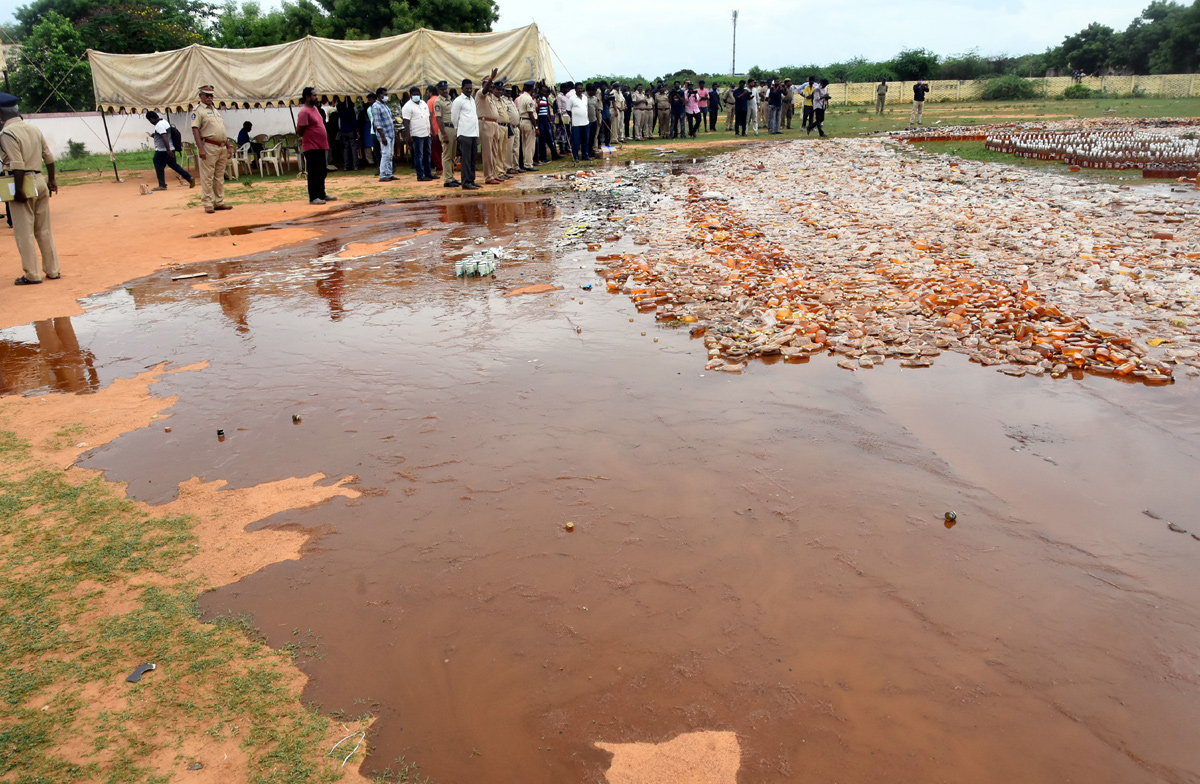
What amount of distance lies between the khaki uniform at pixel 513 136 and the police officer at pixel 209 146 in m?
6.05

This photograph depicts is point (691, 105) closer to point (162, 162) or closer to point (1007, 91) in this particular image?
point (162, 162)

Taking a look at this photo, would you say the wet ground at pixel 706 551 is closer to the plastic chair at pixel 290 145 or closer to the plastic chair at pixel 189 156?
the plastic chair at pixel 290 145

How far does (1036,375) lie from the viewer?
5340 millimetres

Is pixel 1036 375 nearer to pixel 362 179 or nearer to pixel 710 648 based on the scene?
pixel 710 648

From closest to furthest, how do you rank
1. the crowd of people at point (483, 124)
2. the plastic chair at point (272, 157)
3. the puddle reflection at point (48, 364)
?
the puddle reflection at point (48, 364), the crowd of people at point (483, 124), the plastic chair at point (272, 157)

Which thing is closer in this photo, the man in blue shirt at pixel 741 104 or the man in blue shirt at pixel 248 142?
the man in blue shirt at pixel 248 142

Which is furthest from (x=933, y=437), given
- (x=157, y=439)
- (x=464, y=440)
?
(x=157, y=439)

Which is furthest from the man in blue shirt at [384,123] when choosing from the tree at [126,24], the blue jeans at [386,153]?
the tree at [126,24]

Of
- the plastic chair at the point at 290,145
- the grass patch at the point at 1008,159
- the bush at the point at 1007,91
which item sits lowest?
the grass patch at the point at 1008,159

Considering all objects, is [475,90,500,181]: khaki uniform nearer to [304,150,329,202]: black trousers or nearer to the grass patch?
[304,150,329,202]: black trousers

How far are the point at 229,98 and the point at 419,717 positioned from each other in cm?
1894

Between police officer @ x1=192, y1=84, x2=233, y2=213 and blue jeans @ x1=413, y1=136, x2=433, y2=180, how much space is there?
4.14m

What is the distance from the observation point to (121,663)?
111 inches

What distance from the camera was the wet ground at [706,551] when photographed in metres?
2.54
